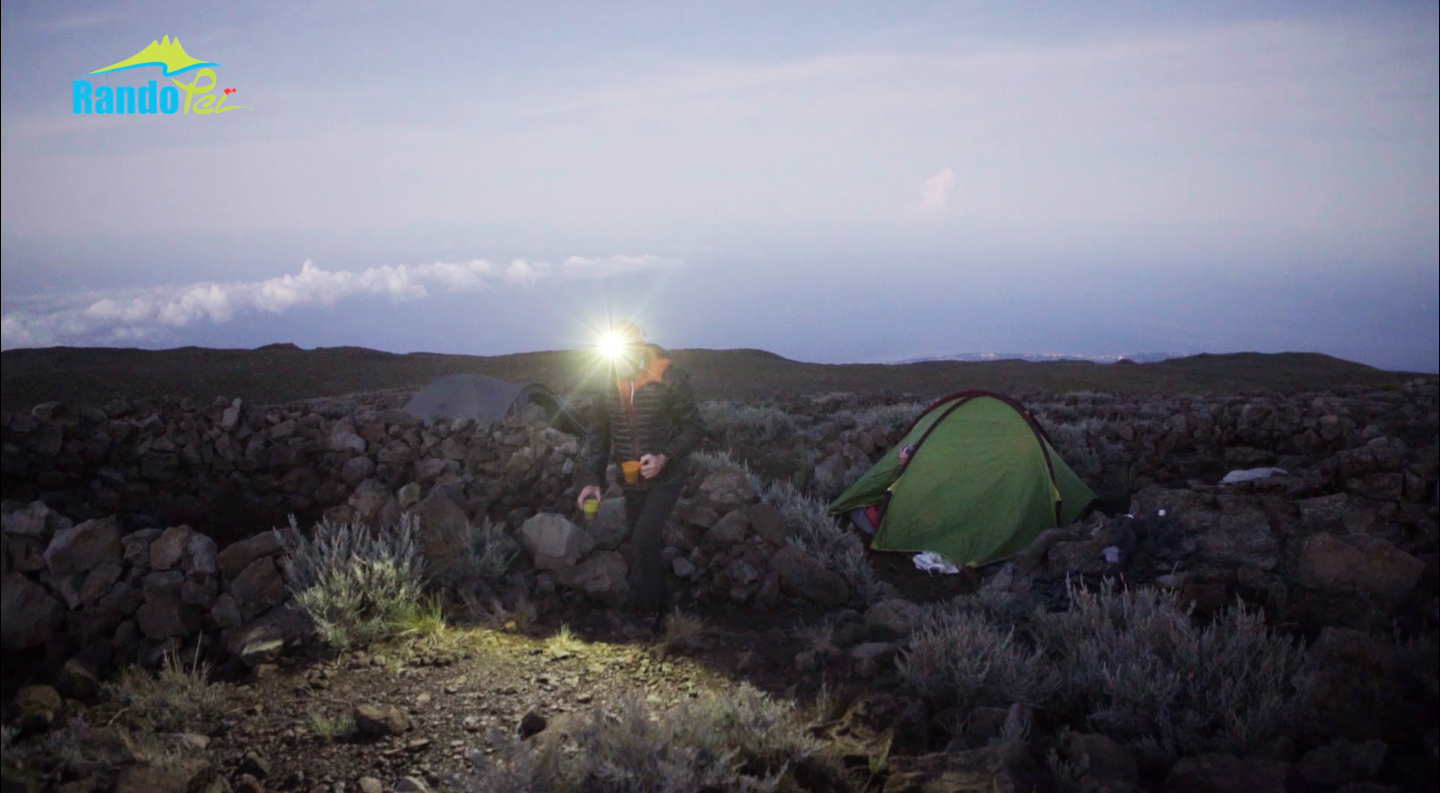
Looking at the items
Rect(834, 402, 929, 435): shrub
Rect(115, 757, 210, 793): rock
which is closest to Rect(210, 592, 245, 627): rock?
Rect(115, 757, 210, 793): rock

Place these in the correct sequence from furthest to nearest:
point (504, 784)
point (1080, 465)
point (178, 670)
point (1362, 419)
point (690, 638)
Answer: point (1362, 419), point (1080, 465), point (690, 638), point (178, 670), point (504, 784)

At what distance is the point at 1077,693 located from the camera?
13.0 feet

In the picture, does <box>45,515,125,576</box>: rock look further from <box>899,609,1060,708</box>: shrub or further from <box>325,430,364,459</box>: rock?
<box>899,609,1060,708</box>: shrub

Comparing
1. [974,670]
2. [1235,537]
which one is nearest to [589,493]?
[974,670]

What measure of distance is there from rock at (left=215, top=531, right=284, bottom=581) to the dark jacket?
191 centimetres

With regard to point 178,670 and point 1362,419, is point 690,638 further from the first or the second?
point 1362,419

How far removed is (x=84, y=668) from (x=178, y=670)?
47 centimetres

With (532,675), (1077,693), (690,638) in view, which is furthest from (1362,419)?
(532,675)

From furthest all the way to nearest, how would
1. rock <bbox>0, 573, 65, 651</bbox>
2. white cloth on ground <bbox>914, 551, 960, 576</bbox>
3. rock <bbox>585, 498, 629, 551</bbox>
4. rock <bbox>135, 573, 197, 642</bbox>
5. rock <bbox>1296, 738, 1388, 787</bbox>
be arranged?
1. white cloth on ground <bbox>914, 551, 960, 576</bbox>
2. rock <bbox>585, 498, 629, 551</bbox>
3. rock <bbox>135, 573, 197, 642</bbox>
4. rock <bbox>0, 573, 65, 651</bbox>
5. rock <bbox>1296, 738, 1388, 787</bbox>

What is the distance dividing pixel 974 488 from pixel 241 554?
5.60m

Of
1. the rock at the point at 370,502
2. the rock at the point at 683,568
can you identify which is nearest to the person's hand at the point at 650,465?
the rock at the point at 683,568

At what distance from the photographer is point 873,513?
7.70 m

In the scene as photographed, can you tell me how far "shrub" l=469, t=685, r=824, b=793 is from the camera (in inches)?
118

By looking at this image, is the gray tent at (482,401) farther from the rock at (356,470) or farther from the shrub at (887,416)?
the shrub at (887,416)
